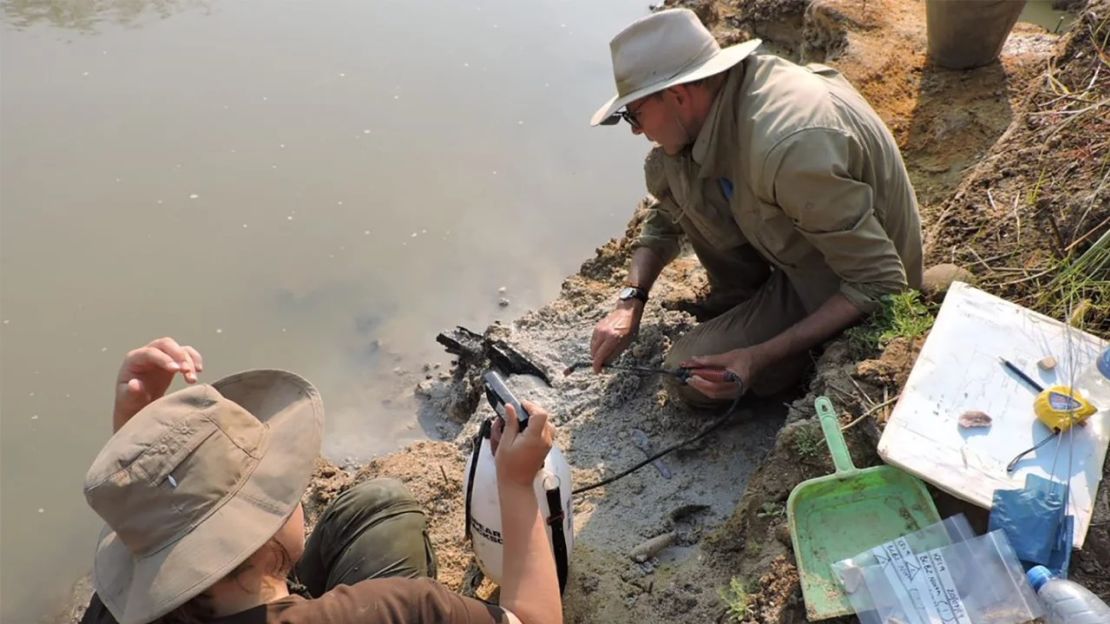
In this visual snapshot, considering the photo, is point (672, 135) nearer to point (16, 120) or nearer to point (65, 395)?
point (65, 395)

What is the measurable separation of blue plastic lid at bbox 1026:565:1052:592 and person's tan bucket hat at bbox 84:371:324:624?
1.94 m

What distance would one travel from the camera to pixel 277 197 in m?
6.09

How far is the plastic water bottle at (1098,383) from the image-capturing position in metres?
2.49

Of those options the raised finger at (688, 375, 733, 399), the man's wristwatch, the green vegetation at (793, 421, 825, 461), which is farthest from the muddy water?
the green vegetation at (793, 421, 825, 461)

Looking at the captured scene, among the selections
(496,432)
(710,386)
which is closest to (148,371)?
(496,432)

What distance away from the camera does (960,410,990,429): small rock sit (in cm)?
251

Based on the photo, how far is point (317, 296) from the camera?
18.0ft

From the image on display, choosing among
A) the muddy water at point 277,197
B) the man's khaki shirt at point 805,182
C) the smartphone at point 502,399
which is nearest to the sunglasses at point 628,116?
the man's khaki shirt at point 805,182

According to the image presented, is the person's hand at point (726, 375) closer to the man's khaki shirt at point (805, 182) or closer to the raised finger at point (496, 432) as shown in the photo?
the man's khaki shirt at point (805, 182)

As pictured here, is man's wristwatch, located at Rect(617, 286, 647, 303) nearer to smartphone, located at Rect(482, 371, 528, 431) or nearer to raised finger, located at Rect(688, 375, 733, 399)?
raised finger, located at Rect(688, 375, 733, 399)

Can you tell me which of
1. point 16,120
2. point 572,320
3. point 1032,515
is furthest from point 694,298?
point 16,120

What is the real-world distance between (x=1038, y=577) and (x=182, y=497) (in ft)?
7.16

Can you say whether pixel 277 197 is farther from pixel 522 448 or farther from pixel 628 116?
pixel 522 448

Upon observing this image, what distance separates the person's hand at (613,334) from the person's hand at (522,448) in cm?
149
